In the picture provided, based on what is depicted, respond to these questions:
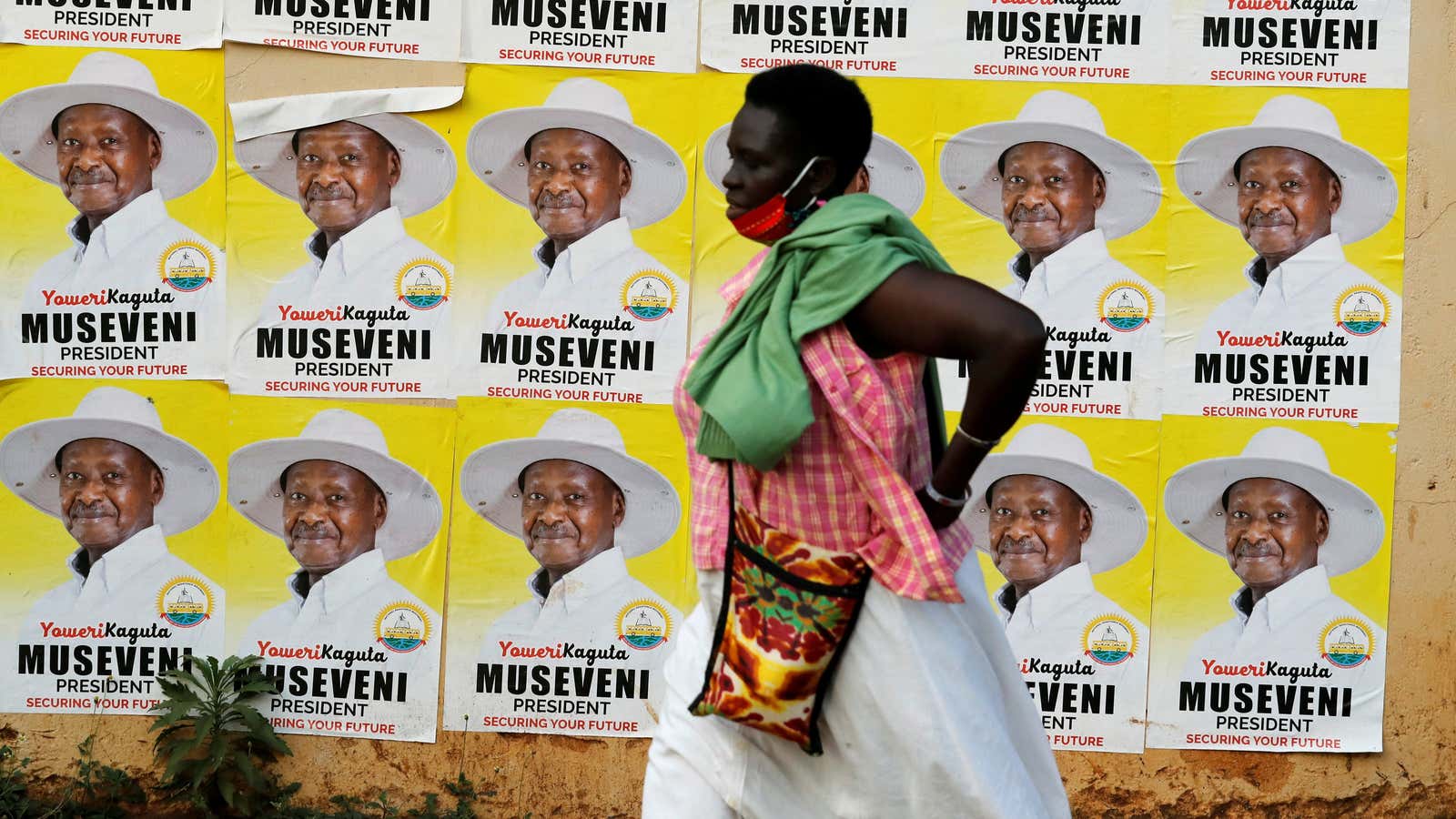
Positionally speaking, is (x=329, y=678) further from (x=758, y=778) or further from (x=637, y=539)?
(x=758, y=778)

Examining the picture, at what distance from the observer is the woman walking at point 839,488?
8.63 ft

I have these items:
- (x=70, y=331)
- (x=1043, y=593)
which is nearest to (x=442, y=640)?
(x=70, y=331)

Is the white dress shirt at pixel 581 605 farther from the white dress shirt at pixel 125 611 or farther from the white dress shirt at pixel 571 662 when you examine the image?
the white dress shirt at pixel 125 611

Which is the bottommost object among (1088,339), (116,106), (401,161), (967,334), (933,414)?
(933,414)

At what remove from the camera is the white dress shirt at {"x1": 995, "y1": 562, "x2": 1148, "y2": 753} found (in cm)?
508

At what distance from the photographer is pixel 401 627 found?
507cm

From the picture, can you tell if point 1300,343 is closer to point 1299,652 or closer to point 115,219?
point 1299,652

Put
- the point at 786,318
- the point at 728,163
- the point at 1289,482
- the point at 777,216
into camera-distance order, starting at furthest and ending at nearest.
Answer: the point at 1289,482 < the point at 728,163 < the point at 777,216 < the point at 786,318

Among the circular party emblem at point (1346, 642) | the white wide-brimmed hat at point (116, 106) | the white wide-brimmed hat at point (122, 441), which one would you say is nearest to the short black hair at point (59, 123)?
the white wide-brimmed hat at point (116, 106)

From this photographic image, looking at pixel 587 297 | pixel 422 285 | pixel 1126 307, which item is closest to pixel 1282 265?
pixel 1126 307

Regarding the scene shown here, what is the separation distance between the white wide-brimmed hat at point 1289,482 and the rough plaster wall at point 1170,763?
11cm

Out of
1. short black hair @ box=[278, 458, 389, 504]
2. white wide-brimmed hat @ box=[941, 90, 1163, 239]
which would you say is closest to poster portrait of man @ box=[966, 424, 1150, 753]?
A: white wide-brimmed hat @ box=[941, 90, 1163, 239]

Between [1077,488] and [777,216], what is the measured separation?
8.32 ft

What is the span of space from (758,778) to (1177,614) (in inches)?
98.7
